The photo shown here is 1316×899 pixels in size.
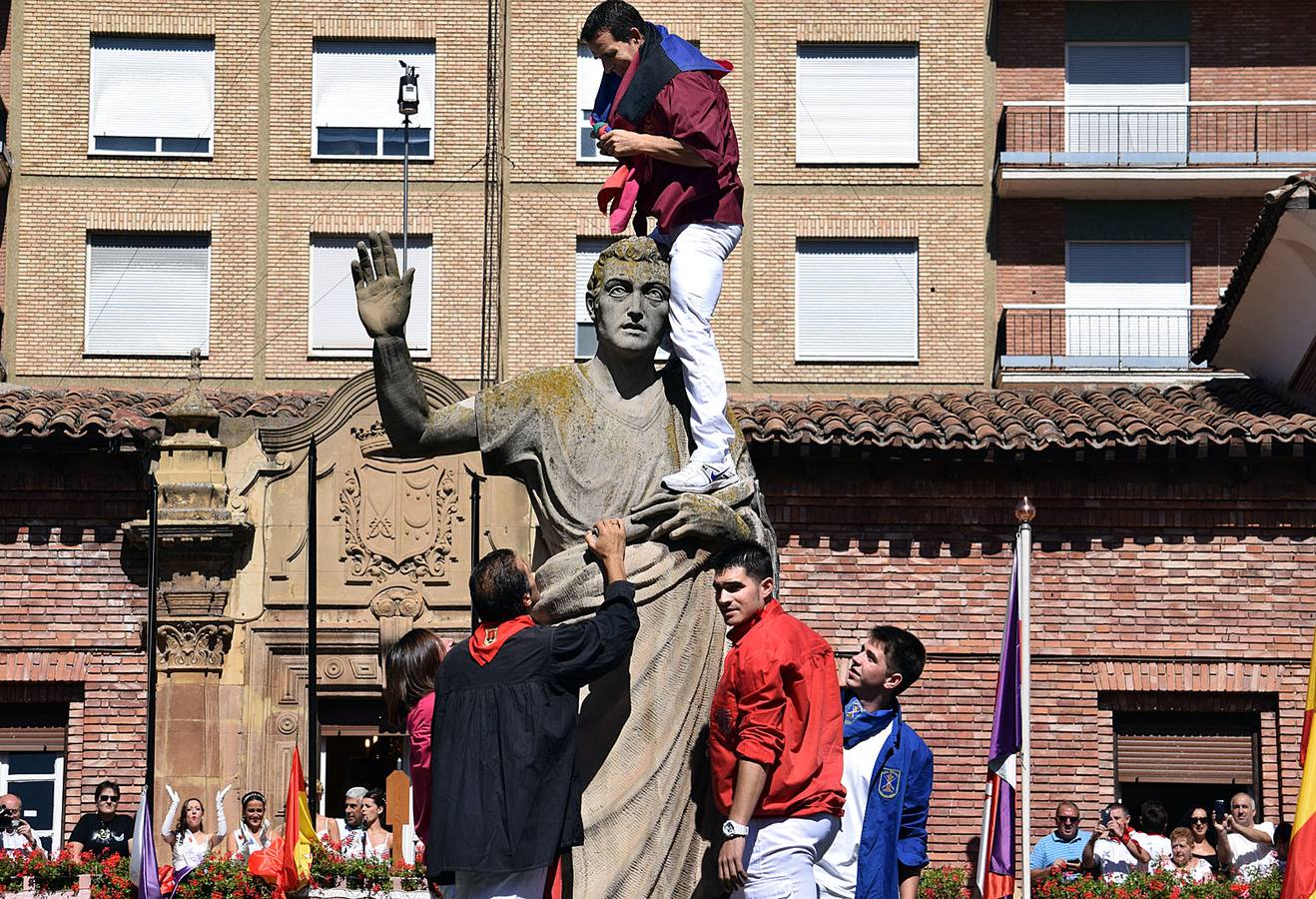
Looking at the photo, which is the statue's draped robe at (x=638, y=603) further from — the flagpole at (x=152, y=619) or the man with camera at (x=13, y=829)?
the flagpole at (x=152, y=619)

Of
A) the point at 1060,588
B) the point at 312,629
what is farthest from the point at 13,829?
the point at 1060,588

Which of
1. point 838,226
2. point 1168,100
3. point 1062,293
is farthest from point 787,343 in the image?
point 1168,100

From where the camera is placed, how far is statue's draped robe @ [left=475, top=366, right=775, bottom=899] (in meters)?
7.16

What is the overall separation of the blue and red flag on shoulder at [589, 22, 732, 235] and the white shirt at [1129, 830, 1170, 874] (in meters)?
10.3

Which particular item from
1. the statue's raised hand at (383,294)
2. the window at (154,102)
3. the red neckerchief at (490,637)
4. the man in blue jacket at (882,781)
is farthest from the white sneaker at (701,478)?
the window at (154,102)

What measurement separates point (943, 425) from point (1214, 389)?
3917 millimetres

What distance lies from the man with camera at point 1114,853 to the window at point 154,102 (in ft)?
66.4

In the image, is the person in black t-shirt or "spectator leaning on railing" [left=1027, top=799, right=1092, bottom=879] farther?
the person in black t-shirt

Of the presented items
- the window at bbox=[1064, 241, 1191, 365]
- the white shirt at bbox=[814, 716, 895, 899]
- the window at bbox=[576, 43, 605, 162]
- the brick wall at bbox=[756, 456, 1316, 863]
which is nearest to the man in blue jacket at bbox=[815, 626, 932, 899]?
the white shirt at bbox=[814, 716, 895, 899]

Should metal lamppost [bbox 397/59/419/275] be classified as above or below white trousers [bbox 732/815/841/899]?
above

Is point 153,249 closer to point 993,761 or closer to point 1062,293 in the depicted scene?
point 1062,293

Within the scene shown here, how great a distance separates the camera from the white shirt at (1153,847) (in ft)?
55.6

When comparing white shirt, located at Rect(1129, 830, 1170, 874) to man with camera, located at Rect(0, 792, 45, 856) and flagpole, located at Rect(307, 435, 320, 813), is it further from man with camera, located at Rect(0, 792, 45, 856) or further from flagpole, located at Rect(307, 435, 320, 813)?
man with camera, located at Rect(0, 792, 45, 856)

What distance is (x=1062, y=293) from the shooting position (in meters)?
33.6
